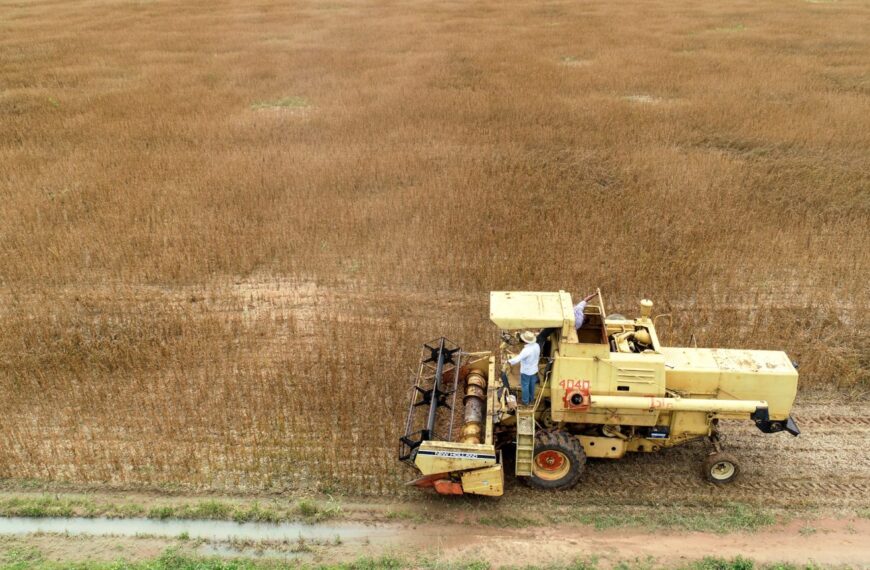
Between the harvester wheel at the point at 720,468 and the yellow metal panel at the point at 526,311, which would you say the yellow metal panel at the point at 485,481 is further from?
the harvester wheel at the point at 720,468

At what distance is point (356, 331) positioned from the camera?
36.3 ft

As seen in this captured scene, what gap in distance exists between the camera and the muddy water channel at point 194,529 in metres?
7.47

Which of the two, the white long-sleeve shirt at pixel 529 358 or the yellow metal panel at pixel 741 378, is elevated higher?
the white long-sleeve shirt at pixel 529 358

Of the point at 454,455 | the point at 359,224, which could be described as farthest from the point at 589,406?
the point at 359,224

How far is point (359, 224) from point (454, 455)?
319 inches

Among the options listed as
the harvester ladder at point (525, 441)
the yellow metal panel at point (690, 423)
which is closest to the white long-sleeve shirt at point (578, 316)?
the harvester ladder at point (525, 441)

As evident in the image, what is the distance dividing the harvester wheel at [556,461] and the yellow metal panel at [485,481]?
0.54 m

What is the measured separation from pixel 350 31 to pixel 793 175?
2134 cm

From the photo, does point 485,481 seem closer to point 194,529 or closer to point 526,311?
point 526,311

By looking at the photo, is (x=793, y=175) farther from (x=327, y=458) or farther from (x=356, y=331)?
(x=327, y=458)

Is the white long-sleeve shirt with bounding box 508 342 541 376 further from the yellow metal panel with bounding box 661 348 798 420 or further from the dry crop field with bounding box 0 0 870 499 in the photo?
the dry crop field with bounding box 0 0 870 499

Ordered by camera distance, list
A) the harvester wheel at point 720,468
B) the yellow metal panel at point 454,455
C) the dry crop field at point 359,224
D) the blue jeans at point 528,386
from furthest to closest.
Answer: the dry crop field at point 359,224 → the harvester wheel at point 720,468 → the blue jeans at point 528,386 → the yellow metal panel at point 454,455

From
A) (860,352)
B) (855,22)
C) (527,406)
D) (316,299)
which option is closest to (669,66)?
(855,22)

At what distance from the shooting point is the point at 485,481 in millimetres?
7422
